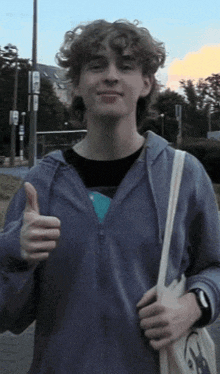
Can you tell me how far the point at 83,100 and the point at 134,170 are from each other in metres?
0.29

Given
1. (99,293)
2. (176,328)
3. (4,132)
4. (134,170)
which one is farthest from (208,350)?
(4,132)

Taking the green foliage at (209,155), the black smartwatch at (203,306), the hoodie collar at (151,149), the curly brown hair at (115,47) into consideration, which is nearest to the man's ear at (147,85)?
the curly brown hair at (115,47)

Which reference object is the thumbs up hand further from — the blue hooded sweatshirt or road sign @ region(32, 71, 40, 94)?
road sign @ region(32, 71, 40, 94)

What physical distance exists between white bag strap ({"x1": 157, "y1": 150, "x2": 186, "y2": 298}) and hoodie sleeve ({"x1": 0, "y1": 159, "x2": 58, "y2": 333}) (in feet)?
1.00

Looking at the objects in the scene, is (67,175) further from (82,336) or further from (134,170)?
(82,336)

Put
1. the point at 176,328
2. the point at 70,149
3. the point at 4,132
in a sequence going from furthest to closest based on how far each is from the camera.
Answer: the point at 4,132 < the point at 70,149 < the point at 176,328

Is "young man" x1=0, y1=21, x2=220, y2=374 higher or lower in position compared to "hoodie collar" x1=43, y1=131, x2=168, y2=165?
lower

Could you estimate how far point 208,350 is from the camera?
174 centimetres

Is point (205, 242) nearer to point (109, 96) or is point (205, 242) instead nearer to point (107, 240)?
point (107, 240)

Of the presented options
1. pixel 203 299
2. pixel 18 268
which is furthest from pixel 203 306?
pixel 18 268

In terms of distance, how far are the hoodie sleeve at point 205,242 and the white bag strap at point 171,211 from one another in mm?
46

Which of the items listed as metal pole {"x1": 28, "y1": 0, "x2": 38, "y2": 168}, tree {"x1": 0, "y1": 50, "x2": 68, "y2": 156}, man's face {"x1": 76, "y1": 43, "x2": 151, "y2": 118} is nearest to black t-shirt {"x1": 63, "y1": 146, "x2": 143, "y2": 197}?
man's face {"x1": 76, "y1": 43, "x2": 151, "y2": 118}

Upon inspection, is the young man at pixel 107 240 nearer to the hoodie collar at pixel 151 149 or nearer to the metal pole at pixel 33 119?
the hoodie collar at pixel 151 149

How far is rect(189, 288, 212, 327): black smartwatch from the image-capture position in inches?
67.6
